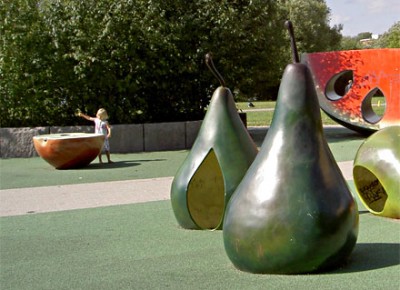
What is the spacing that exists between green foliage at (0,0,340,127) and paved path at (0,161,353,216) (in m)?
6.62

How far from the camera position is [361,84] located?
1912 cm

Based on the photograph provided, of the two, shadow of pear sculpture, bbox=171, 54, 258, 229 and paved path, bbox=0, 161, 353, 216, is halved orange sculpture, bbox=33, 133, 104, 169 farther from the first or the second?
shadow of pear sculpture, bbox=171, 54, 258, 229

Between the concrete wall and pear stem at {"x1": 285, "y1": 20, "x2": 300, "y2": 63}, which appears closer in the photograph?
pear stem at {"x1": 285, "y1": 20, "x2": 300, "y2": 63}

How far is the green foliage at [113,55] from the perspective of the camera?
56.6ft

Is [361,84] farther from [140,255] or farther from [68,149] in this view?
[140,255]

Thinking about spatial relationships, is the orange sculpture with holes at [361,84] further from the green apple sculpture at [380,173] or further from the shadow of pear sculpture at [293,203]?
the shadow of pear sculpture at [293,203]

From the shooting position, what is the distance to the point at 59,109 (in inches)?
698

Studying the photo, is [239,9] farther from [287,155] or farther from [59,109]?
→ [287,155]

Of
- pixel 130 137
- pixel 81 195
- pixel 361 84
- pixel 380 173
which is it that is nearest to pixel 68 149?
pixel 81 195

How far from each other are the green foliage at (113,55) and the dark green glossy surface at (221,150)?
10.5 metres

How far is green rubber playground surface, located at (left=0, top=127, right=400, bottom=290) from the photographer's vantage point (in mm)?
5078

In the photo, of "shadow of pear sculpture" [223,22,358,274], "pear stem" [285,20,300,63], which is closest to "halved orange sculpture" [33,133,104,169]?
"shadow of pear sculpture" [223,22,358,274]

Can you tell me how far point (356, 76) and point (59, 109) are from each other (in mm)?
8384

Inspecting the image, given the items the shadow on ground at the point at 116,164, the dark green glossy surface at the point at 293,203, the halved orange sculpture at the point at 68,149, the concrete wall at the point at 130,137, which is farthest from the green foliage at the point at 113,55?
the dark green glossy surface at the point at 293,203
